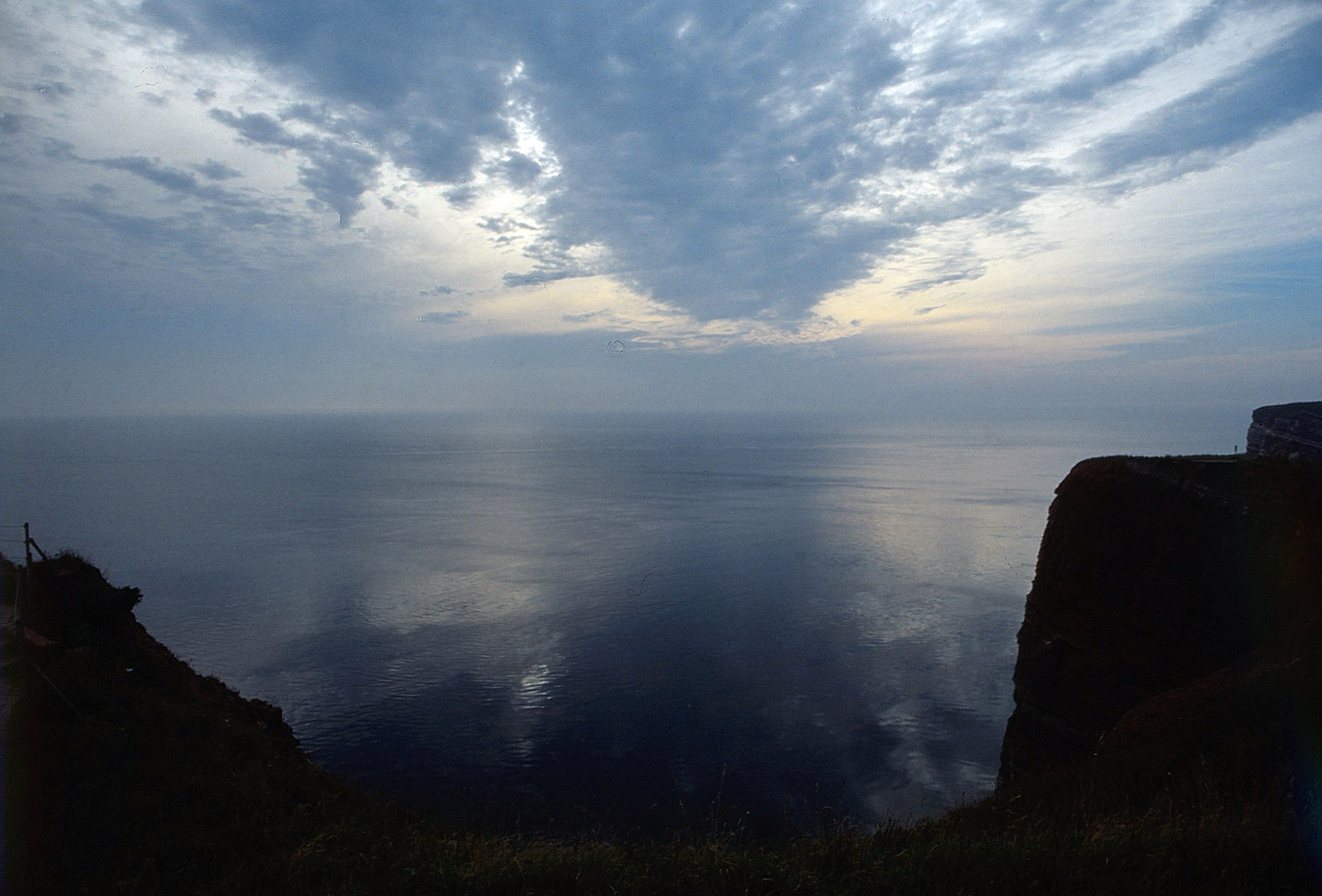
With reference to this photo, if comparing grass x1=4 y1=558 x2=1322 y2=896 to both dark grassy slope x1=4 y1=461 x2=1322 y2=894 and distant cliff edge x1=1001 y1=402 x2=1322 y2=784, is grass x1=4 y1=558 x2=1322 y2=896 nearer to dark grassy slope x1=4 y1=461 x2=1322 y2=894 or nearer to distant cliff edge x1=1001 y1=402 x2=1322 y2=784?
dark grassy slope x1=4 y1=461 x2=1322 y2=894

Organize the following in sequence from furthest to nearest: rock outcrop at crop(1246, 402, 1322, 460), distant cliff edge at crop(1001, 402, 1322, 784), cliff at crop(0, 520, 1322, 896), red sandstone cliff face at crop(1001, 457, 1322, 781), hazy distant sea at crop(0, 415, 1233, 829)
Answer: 1. rock outcrop at crop(1246, 402, 1322, 460)
2. hazy distant sea at crop(0, 415, 1233, 829)
3. red sandstone cliff face at crop(1001, 457, 1322, 781)
4. distant cliff edge at crop(1001, 402, 1322, 784)
5. cliff at crop(0, 520, 1322, 896)

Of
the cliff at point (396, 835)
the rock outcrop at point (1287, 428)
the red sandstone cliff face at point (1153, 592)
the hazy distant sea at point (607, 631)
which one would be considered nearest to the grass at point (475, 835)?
the cliff at point (396, 835)

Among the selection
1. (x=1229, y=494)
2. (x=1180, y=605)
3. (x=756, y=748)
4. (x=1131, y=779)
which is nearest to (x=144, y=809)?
(x=1131, y=779)

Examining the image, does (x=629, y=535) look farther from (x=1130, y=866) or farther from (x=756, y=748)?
(x=1130, y=866)

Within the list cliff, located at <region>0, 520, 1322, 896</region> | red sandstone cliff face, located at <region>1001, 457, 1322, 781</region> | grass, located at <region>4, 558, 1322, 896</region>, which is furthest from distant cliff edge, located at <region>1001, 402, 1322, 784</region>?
grass, located at <region>4, 558, 1322, 896</region>

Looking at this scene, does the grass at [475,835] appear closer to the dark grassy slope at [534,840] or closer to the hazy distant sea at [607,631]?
the dark grassy slope at [534,840]

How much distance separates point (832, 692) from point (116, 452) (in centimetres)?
19284

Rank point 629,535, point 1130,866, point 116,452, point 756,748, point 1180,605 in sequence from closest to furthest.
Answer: point 1130,866, point 1180,605, point 756,748, point 629,535, point 116,452

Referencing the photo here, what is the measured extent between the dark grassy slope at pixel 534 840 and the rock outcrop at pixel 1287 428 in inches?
2239

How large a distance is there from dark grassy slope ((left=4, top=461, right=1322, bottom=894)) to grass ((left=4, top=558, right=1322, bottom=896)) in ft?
0.12

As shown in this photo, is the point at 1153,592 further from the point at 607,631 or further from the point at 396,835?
the point at 607,631

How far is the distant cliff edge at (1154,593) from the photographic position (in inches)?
707

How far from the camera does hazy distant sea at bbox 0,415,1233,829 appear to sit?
2433 centimetres

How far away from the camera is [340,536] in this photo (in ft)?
216
